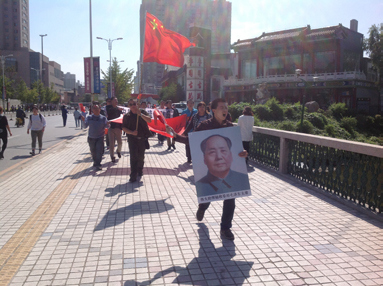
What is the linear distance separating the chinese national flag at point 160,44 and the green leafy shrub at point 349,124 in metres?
21.2

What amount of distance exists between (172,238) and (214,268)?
99 cm

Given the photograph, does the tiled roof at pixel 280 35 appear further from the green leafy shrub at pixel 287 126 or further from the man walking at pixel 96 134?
the man walking at pixel 96 134

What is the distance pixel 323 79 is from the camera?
42.4 m

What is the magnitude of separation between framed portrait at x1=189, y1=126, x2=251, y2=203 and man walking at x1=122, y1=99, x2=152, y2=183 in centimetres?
375

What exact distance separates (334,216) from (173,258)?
9.78 ft

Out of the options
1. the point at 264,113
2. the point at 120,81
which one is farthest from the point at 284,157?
the point at 120,81

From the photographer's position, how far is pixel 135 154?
8.40m

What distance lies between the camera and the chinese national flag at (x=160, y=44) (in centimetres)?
1000

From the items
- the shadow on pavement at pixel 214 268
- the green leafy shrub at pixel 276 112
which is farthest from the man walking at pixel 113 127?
the green leafy shrub at pixel 276 112

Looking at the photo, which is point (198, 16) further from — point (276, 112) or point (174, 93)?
point (276, 112)

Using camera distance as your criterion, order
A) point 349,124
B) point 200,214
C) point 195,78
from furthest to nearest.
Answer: point 195,78 → point 349,124 → point 200,214

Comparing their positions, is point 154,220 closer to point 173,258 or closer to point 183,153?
point 173,258

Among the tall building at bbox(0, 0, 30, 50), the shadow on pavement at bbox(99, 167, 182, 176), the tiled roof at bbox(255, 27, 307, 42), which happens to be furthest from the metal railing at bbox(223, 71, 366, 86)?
the tall building at bbox(0, 0, 30, 50)

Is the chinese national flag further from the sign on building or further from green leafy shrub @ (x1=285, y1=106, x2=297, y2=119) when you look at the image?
the sign on building
